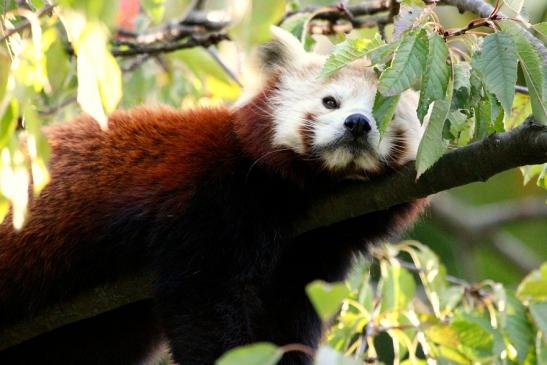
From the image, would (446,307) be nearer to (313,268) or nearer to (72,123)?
(313,268)

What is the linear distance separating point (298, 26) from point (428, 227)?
5244 millimetres

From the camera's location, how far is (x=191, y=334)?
403 centimetres

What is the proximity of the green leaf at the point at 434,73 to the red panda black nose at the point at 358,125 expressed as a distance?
103 cm

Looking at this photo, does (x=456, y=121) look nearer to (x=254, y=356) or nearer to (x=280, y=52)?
(x=254, y=356)

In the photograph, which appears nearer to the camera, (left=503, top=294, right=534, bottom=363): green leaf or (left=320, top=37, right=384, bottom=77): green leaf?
(left=320, top=37, right=384, bottom=77): green leaf

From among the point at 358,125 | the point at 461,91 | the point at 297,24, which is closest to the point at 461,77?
the point at 461,91

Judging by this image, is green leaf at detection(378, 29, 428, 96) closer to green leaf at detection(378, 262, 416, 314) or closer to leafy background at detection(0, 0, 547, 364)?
leafy background at detection(0, 0, 547, 364)

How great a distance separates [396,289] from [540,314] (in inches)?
25.3

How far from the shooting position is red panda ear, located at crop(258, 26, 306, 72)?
15.5 feet

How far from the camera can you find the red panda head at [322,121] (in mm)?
4070

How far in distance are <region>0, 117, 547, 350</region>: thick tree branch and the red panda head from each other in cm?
17

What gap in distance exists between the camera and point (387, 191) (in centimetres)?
373

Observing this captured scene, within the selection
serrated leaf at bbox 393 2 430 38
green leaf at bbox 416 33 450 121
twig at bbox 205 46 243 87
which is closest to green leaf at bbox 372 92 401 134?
green leaf at bbox 416 33 450 121

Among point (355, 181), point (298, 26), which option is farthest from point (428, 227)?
point (355, 181)
